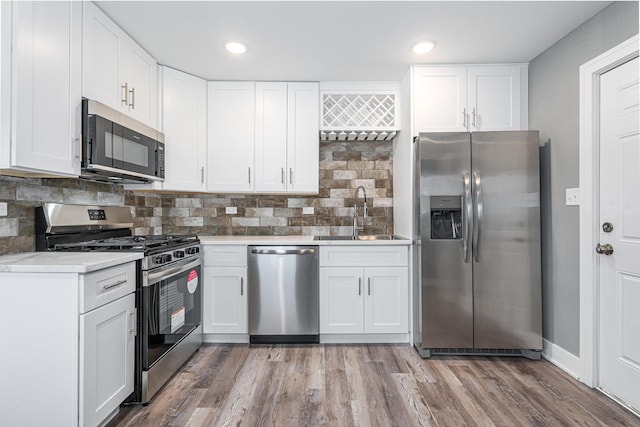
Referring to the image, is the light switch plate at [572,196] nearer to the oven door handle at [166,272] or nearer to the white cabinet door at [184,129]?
the oven door handle at [166,272]

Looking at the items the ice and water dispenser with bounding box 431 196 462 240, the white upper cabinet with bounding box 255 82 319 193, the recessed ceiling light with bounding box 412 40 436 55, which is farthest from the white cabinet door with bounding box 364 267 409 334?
the recessed ceiling light with bounding box 412 40 436 55

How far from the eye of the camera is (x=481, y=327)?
260 cm

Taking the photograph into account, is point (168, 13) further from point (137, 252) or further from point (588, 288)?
point (588, 288)

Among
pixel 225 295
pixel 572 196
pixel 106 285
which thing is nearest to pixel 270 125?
pixel 225 295

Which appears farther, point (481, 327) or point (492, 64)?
point (492, 64)

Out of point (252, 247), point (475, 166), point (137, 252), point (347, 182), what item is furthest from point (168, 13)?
point (475, 166)

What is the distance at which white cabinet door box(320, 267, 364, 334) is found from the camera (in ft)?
9.45

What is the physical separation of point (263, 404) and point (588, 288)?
215 centimetres

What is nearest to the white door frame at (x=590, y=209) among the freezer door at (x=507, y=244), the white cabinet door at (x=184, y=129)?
the freezer door at (x=507, y=244)

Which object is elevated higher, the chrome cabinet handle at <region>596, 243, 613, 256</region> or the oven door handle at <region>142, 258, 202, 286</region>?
the chrome cabinet handle at <region>596, 243, 613, 256</region>

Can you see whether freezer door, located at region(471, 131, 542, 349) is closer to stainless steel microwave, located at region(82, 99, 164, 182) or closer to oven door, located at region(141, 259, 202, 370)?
oven door, located at region(141, 259, 202, 370)

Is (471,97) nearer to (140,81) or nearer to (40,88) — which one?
(140,81)

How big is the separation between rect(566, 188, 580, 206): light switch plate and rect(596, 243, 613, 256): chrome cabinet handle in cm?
31

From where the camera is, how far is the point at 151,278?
6.62 ft
